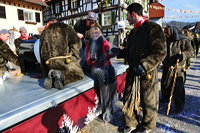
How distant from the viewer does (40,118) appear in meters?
1.73

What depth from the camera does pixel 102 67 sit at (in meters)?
2.52

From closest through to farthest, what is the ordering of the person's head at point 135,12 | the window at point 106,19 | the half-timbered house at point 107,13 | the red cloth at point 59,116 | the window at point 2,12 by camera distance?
the red cloth at point 59,116 → the person's head at point 135,12 → the window at point 2,12 → the half-timbered house at point 107,13 → the window at point 106,19

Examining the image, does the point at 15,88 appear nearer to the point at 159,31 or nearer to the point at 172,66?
the point at 159,31

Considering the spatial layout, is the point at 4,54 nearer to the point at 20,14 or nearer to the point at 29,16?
the point at 20,14

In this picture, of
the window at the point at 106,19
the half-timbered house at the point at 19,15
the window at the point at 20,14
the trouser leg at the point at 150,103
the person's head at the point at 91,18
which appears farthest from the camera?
the window at the point at 106,19

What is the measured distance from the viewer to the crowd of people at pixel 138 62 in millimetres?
1848

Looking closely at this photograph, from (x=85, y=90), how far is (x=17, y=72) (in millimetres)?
2055

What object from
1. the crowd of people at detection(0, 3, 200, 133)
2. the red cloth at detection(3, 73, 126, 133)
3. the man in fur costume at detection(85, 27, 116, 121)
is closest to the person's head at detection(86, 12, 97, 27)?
the crowd of people at detection(0, 3, 200, 133)

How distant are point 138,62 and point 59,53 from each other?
3.97 feet

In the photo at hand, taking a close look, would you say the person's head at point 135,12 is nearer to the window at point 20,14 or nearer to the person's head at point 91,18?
the person's head at point 91,18

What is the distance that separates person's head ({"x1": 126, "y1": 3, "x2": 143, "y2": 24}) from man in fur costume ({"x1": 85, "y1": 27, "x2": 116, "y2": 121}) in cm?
63

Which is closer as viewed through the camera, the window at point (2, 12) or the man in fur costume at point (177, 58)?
the man in fur costume at point (177, 58)

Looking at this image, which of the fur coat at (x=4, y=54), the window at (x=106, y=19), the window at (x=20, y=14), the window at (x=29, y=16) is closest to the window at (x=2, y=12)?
the window at (x=20, y=14)

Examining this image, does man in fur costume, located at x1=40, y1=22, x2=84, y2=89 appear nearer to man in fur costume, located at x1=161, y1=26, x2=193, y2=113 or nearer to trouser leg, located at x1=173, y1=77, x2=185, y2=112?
man in fur costume, located at x1=161, y1=26, x2=193, y2=113
